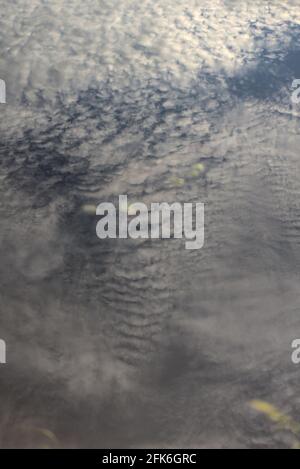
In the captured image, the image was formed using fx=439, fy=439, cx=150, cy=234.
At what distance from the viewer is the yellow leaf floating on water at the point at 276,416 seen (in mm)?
2002

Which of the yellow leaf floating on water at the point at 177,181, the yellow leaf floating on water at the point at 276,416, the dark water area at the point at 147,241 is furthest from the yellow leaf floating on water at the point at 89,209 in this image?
the yellow leaf floating on water at the point at 276,416

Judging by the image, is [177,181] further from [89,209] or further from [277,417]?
[277,417]

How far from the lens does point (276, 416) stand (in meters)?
2.04

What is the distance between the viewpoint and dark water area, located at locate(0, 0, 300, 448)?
2.04m

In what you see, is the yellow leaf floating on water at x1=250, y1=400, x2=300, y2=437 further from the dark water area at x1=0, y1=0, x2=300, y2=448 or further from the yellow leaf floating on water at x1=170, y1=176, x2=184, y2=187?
the yellow leaf floating on water at x1=170, y1=176, x2=184, y2=187

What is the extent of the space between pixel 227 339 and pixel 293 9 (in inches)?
159

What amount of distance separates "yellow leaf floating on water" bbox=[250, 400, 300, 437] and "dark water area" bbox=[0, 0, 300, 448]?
0.01 metres

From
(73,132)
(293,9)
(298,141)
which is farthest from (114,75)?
(293,9)

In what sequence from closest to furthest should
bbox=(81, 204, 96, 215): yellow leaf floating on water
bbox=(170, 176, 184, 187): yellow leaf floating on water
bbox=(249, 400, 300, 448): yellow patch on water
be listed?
bbox=(249, 400, 300, 448): yellow patch on water
bbox=(81, 204, 96, 215): yellow leaf floating on water
bbox=(170, 176, 184, 187): yellow leaf floating on water

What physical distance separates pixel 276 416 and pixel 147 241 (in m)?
1.19

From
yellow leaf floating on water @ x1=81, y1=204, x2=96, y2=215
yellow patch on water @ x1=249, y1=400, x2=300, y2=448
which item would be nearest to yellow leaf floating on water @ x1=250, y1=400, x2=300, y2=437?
yellow patch on water @ x1=249, y1=400, x2=300, y2=448

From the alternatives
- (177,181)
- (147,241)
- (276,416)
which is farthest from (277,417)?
(177,181)

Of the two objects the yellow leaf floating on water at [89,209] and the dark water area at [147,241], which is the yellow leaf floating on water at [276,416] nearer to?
the dark water area at [147,241]

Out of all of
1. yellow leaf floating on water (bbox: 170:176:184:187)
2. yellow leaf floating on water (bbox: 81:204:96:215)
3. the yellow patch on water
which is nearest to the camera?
the yellow patch on water
